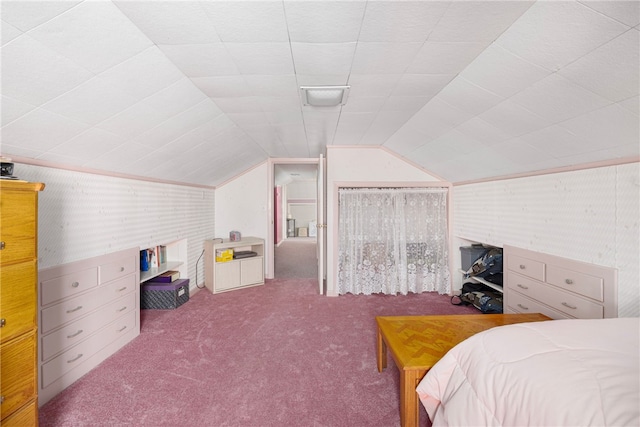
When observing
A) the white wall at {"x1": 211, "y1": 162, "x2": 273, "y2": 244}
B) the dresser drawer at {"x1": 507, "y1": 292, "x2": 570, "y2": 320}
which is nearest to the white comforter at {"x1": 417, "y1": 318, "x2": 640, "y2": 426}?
the dresser drawer at {"x1": 507, "y1": 292, "x2": 570, "y2": 320}

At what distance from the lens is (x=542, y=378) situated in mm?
904

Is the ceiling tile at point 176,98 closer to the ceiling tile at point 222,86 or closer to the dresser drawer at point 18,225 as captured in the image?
the ceiling tile at point 222,86

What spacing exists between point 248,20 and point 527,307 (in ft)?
10.2

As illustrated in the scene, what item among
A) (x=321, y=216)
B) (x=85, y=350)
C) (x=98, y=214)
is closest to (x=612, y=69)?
(x=321, y=216)

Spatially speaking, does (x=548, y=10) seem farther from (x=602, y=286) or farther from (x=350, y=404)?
(x=350, y=404)

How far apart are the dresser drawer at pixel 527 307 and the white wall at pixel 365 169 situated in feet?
5.73

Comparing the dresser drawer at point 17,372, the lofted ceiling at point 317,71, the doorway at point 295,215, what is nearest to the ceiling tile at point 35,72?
the lofted ceiling at point 317,71

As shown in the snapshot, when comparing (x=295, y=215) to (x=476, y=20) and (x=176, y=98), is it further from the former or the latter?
(x=476, y=20)

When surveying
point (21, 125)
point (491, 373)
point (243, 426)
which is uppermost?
point (21, 125)

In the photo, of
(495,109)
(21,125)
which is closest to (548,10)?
(495,109)

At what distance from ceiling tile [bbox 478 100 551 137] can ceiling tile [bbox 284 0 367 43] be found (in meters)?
1.18

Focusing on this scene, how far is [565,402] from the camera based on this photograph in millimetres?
814

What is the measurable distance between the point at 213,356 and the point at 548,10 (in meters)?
2.99

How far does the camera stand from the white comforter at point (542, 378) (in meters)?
0.79
